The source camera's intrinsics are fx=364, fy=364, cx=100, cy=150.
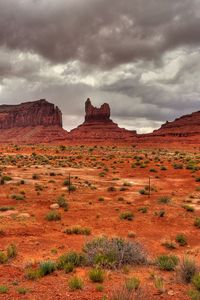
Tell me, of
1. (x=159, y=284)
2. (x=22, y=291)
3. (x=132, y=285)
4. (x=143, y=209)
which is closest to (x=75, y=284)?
(x=22, y=291)

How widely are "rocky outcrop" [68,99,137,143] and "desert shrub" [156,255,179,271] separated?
134030mm

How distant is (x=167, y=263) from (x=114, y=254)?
1634mm

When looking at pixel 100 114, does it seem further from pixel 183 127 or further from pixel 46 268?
pixel 46 268

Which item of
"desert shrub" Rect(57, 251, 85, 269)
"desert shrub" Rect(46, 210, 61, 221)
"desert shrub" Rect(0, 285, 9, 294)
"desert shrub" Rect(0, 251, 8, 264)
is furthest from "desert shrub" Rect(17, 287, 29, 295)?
"desert shrub" Rect(46, 210, 61, 221)

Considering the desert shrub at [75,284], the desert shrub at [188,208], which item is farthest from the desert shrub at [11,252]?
the desert shrub at [188,208]

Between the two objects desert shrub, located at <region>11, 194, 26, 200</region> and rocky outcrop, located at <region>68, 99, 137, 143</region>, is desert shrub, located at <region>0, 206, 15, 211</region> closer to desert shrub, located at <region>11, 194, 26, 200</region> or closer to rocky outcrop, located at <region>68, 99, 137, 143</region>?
desert shrub, located at <region>11, 194, 26, 200</region>

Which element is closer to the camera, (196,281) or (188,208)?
(196,281)

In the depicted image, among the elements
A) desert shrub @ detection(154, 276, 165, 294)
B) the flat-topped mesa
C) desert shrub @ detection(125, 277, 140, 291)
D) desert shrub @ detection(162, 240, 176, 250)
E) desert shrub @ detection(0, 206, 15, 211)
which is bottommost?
desert shrub @ detection(162, 240, 176, 250)

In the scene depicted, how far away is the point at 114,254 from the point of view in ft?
37.1

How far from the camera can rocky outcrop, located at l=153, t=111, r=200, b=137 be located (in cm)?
14912

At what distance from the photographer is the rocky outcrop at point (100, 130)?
159625 mm

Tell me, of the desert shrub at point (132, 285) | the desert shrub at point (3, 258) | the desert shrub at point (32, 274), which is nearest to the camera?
the desert shrub at point (132, 285)

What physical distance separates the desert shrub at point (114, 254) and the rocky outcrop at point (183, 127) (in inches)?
5399

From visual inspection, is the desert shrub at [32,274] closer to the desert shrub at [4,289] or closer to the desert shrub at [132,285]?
the desert shrub at [4,289]
